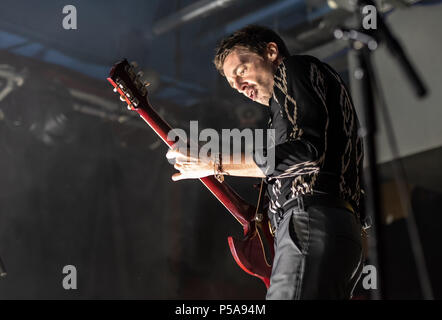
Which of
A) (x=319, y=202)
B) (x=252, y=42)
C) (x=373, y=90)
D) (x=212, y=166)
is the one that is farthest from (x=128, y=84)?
(x=373, y=90)

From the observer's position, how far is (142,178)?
466cm

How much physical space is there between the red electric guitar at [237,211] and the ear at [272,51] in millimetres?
530

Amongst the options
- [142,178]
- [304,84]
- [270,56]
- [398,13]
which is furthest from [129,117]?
[304,84]

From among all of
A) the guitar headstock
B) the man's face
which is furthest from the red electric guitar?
the man's face

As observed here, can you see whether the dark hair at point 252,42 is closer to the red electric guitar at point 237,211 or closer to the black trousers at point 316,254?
the red electric guitar at point 237,211

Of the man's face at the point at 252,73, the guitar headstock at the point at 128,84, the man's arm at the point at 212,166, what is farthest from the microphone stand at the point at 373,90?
the guitar headstock at the point at 128,84

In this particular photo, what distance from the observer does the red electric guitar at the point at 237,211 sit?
5.73 ft

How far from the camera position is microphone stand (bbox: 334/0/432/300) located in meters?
0.99

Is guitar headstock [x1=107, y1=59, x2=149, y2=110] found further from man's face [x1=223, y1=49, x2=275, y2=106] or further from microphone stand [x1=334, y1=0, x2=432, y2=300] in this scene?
microphone stand [x1=334, y1=0, x2=432, y2=300]

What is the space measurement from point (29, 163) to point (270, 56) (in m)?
2.80

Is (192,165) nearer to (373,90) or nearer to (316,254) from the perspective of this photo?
(316,254)

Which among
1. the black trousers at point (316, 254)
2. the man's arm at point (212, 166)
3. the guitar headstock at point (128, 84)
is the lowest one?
the black trousers at point (316, 254)

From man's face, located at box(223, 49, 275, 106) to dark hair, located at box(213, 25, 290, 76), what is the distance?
0.06ft

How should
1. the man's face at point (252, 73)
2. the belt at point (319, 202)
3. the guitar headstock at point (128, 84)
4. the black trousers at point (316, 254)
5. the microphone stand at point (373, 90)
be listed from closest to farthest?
1. the microphone stand at point (373, 90)
2. the black trousers at point (316, 254)
3. the belt at point (319, 202)
4. the man's face at point (252, 73)
5. the guitar headstock at point (128, 84)
